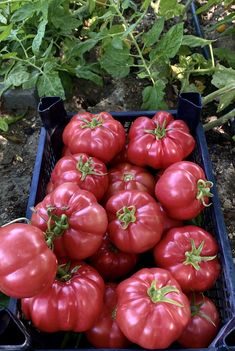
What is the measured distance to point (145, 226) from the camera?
1.14 m

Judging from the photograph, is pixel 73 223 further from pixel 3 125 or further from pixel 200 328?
pixel 3 125

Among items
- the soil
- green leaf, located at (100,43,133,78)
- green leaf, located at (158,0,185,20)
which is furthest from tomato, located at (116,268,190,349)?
green leaf, located at (158,0,185,20)

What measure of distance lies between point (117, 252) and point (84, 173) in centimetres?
25

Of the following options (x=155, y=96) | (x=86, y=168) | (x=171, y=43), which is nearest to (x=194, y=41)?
(x=171, y=43)

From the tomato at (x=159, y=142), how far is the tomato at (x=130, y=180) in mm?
36

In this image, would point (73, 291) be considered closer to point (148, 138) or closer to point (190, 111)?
point (148, 138)

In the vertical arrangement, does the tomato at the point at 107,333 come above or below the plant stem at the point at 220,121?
below

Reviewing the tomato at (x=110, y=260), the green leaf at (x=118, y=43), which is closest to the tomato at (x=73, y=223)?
the tomato at (x=110, y=260)

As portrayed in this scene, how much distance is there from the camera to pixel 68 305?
1014 mm

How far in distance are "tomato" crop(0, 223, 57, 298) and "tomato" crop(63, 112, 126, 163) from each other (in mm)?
486

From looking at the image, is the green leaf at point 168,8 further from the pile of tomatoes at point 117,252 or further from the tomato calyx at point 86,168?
the tomato calyx at point 86,168

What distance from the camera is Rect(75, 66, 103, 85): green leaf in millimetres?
1941

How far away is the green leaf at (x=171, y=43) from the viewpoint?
1702 millimetres

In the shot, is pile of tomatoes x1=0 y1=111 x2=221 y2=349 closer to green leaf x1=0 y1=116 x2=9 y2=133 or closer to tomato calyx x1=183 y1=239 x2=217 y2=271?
tomato calyx x1=183 y1=239 x2=217 y2=271
